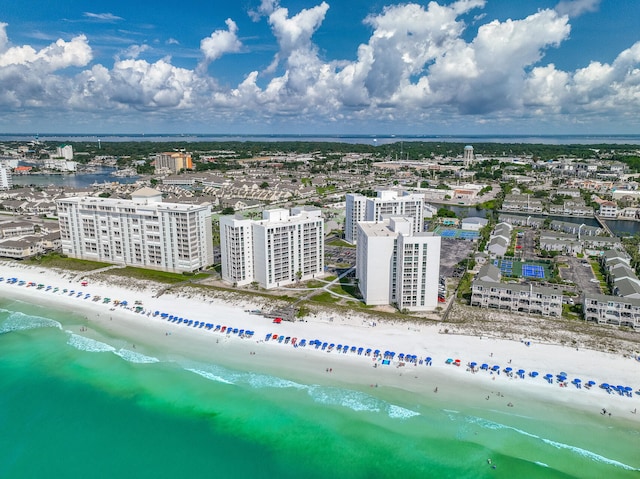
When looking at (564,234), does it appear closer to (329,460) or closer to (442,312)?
(442,312)

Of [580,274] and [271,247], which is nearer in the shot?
[271,247]

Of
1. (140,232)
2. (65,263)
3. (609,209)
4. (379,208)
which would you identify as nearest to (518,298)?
(379,208)

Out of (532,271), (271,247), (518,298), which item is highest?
(271,247)

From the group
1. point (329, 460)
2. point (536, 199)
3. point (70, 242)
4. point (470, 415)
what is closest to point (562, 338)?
point (470, 415)

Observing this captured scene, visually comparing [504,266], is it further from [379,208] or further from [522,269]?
[379,208]

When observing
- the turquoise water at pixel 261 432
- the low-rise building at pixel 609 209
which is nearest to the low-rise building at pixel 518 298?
the turquoise water at pixel 261 432

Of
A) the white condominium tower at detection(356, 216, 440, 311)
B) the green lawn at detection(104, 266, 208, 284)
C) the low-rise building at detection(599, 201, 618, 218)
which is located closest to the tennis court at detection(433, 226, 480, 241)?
the white condominium tower at detection(356, 216, 440, 311)

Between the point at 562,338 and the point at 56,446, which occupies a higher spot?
the point at 562,338
